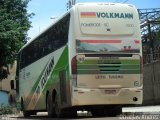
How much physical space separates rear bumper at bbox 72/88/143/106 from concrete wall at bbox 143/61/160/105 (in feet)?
44.4

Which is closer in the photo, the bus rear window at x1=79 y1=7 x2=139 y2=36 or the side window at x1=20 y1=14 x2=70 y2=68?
the bus rear window at x1=79 y1=7 x2=139 y2=36

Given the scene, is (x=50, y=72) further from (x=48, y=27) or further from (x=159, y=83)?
(x=159, y=83)

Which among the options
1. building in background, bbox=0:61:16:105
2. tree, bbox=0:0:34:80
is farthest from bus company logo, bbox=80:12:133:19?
building in background, bbox=0:61:16:105

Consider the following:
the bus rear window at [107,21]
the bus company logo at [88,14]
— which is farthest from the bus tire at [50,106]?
the bus company logo at [88,14]

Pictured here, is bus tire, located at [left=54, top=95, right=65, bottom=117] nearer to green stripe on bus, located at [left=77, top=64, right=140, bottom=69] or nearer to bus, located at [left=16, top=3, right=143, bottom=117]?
bus, located at [left=16, top=3, right=143, bottom=117]

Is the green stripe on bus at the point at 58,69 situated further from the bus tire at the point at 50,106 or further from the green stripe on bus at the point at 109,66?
the green stripe on bus at the point at 109,66

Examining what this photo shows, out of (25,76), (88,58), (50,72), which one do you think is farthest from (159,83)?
(88,58)

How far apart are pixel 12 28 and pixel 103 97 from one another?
20.9 m

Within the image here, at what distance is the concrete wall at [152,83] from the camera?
3259cm

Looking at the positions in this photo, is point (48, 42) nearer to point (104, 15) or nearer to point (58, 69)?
point (58, 69)

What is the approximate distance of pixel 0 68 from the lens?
131 feet

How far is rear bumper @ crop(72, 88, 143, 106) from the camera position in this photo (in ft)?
60.3

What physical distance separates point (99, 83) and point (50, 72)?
12.0ft

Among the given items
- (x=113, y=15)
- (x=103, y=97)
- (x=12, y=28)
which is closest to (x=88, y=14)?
(x=113, y=15)
